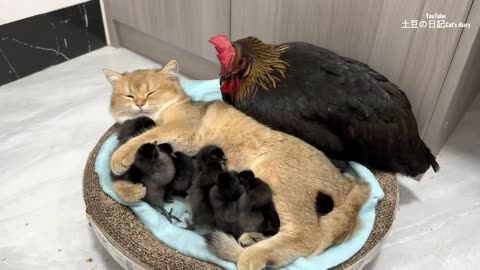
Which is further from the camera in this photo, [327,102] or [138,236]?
[327,102]

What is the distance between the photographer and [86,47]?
2.25 metres

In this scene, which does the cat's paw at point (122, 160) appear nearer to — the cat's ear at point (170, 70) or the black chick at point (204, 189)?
the black chick at point (204, 189)

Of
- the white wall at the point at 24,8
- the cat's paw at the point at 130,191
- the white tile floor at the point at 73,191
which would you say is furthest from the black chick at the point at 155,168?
the white wall at the point at 24,8

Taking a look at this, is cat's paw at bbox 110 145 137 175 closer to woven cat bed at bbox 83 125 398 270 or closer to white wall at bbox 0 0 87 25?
woven cat bed at bbox 83 125 398 270

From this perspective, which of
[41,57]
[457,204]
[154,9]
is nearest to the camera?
[457,204]

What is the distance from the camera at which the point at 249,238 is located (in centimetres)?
109

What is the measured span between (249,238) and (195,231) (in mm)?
160

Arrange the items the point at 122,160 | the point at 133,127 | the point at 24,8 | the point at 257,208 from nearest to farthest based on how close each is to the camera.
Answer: the point at 257,208
the point at 122,160
the point at 133,127
the point at 24,8

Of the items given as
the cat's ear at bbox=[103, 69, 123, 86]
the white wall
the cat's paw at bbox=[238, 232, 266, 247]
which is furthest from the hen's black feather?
the white wall

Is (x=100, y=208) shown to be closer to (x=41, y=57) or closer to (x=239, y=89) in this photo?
(x=239, y=89)

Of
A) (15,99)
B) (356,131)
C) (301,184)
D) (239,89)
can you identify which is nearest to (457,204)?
(356,131)

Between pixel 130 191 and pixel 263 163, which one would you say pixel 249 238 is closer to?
pixel 263 163

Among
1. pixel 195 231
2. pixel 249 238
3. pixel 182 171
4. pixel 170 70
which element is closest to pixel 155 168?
pixel 182 171

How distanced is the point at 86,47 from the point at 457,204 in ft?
6.09
